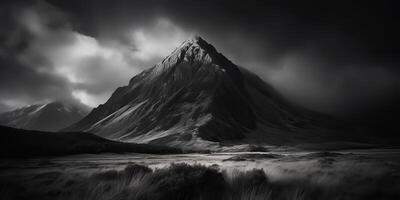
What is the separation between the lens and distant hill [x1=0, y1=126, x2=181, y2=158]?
49.9 m

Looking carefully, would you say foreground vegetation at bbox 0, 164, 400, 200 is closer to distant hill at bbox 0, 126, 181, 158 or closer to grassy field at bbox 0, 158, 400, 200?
grassy field at bbox 0, 158, 400, 200

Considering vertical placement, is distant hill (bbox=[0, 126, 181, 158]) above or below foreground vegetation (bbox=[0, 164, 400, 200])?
above

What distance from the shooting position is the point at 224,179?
8672mm

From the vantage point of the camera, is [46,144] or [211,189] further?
[46,144]

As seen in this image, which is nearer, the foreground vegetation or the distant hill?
the foreground vegetation

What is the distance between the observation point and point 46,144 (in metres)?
57.6

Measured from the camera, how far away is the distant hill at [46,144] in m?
49.9

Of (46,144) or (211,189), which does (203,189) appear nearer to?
(211,189)

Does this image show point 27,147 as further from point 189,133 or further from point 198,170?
point 189,133

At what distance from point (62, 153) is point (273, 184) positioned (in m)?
57.5

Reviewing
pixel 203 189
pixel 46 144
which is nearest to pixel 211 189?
pixel 203 189

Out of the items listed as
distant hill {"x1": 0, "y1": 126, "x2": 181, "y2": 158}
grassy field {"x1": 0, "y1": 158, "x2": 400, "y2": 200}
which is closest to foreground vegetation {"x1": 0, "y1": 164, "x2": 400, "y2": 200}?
grassy field {"x1": 0, "y1": 158, "x2": 400, "y2": 200}

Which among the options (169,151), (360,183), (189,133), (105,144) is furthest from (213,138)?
(360,183)

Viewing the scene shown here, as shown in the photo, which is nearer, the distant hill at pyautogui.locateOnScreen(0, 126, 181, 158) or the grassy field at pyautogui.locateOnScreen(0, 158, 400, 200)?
the grassy field at pyautogui.locateOnScreen(0, 158, 400, 200)
